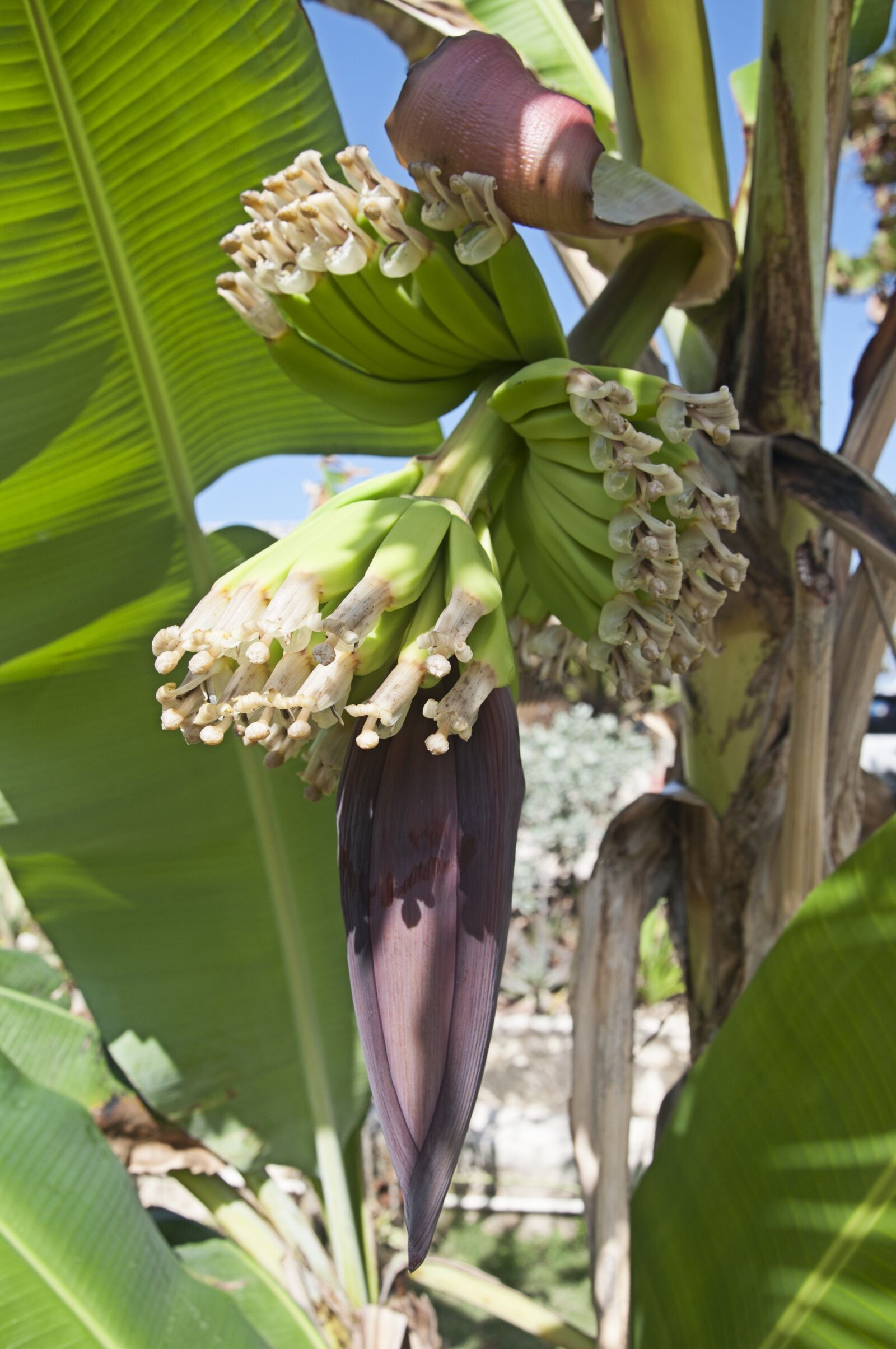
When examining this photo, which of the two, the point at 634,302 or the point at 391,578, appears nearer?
the point at 391,578

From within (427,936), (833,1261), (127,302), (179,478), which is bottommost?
(833,1261)

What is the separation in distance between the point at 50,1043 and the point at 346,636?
0.72 meters

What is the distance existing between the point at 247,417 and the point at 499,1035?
2.22 metres

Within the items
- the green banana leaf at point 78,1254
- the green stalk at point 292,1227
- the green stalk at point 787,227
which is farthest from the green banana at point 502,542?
the green stalk at point 292,1227

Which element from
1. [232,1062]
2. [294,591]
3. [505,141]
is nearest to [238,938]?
[232,1062]

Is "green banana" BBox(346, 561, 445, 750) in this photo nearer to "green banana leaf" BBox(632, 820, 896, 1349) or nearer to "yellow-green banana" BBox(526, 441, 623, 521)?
"yellow-green banana" BBox(526, 441, 623, 521)

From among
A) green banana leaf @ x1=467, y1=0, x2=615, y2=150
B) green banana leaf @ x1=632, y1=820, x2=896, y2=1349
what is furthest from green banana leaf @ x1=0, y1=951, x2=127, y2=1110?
green banana leaf @ x1=467, y1=0, x2=615, y2=150

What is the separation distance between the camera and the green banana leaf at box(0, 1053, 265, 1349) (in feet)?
1.80

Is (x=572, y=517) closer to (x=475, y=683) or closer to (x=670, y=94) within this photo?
(x=475, y=683)

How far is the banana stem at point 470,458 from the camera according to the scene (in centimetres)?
41

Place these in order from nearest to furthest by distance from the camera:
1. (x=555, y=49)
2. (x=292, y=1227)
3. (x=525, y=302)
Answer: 1. (x=525, y=302)
2. (x=555, y=49)
3. (x=292, y=1227)

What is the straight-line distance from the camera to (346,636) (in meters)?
0.32

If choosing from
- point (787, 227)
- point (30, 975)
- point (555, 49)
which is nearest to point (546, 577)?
point (787, 227)

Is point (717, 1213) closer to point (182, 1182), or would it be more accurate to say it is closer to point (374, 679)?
point (374, 679)
